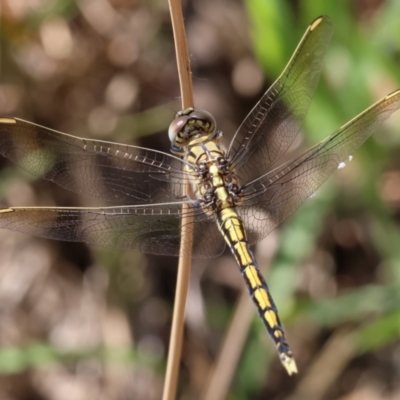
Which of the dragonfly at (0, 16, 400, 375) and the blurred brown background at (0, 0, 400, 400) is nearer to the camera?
the dragonfly at (0, 16, 400, 375)

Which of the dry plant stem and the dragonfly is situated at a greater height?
the dragonfly

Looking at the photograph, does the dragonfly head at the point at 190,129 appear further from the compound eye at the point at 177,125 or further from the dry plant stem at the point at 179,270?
the dry plant stem at the point at 179,270

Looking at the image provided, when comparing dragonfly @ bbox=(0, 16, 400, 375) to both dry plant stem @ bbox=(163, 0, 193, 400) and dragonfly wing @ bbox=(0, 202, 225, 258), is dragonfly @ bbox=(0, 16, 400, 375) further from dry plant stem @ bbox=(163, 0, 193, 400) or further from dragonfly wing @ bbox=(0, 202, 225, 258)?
dry plant stem @ bbox=(163, 0, 193, 400)

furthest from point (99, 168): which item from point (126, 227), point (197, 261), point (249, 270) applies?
point (197, 261)

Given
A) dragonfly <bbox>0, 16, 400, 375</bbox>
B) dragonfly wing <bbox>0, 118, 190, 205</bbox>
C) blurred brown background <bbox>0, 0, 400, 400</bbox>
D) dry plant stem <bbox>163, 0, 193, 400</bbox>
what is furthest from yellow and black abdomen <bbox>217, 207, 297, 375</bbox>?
blurred brown background <bbox>0, 0, 400, 400</bbox>

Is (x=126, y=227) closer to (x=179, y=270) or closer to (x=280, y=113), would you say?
(x=179, y=270)

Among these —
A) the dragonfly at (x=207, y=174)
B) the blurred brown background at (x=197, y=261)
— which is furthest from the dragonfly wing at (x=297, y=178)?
the blurred brown background at (x=197, y=261)

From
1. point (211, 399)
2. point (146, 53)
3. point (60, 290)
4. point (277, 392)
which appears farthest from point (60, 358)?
point (146, 53)

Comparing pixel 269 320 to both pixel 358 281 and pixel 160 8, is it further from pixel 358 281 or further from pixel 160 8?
pixel 160 8
